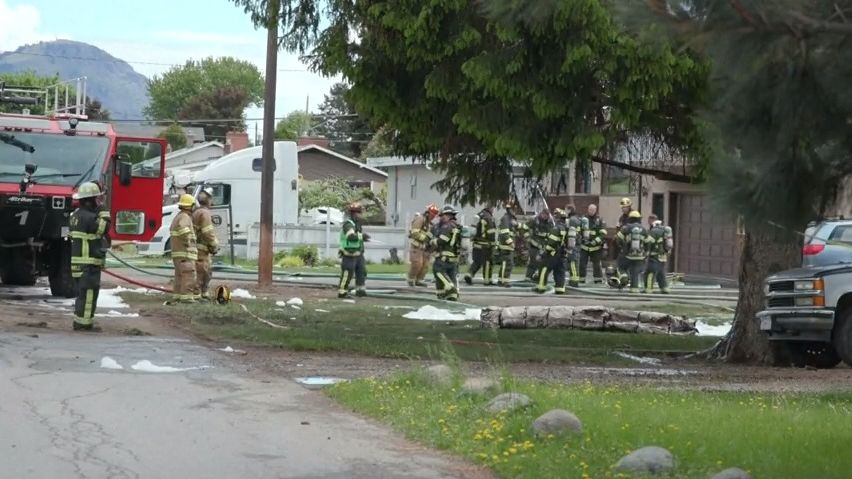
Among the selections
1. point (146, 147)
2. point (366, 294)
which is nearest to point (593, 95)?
point (146, 147)

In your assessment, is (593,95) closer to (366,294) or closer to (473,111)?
(473,111)

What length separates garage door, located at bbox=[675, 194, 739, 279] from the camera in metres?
38.0

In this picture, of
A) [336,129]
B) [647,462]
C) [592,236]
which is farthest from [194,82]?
[647,462]

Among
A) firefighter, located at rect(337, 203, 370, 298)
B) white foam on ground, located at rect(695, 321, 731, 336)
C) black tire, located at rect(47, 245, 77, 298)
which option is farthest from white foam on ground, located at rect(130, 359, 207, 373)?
firefighter, located at rect(337, 203, 370, 298)

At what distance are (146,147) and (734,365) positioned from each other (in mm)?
10505

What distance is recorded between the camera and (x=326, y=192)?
56.4 metres

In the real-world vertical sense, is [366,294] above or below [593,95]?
below

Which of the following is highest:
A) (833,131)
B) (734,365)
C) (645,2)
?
(645,2)

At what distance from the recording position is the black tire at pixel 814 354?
17344 mm

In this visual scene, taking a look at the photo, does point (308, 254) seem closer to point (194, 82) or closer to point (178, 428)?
point (178, 428)

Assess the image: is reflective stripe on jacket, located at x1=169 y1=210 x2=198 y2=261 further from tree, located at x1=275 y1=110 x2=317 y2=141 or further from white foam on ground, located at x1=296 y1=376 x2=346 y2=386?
tree, located at x1=275 y1=110 x2=317 y2=141

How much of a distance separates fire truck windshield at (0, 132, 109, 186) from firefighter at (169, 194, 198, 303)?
152 centimetres

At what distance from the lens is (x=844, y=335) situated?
→ 16.1 metres

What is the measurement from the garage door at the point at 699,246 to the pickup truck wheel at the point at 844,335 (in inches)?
833
